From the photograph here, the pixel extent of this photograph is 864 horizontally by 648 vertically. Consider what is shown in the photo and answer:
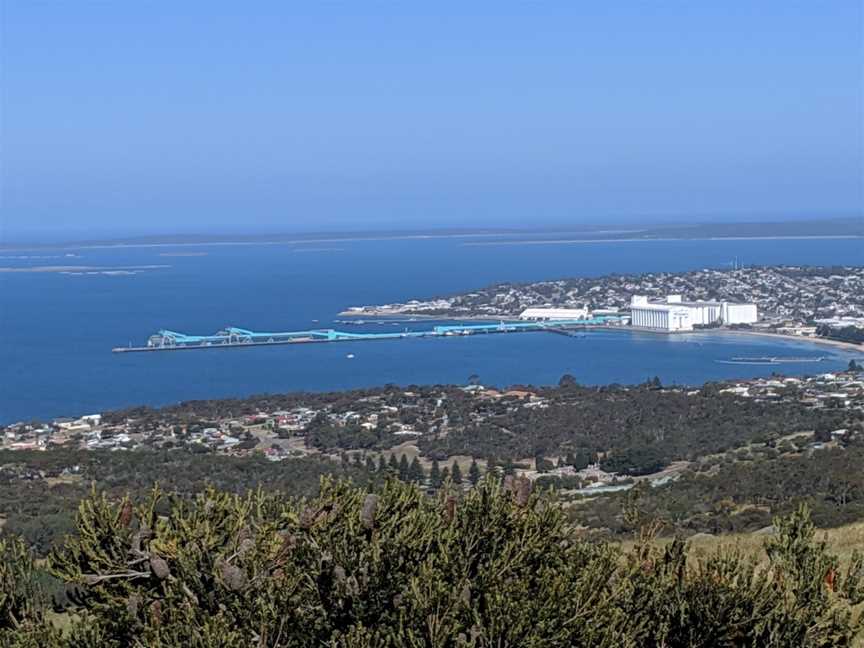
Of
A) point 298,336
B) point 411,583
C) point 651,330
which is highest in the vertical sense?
point 411,583

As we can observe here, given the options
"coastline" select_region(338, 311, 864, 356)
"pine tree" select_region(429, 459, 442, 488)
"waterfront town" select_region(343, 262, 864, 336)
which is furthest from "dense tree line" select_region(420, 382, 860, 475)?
"waterfront town" select_region(343, 262, 864, 336)

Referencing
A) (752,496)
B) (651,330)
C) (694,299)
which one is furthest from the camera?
(694,299)

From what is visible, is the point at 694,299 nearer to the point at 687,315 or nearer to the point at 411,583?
the point at 687,315

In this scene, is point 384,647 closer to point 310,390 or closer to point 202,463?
point 202,463

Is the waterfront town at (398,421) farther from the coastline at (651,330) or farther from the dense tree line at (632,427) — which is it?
the coastline at (651,330)

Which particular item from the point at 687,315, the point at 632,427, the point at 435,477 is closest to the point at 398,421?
the point at 632,427

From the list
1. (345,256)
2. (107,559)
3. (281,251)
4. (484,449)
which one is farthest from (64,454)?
(281,251)

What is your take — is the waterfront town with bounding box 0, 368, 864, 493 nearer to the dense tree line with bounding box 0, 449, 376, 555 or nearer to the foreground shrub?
the dense tree line with bounding box 0, 449, 376, 555

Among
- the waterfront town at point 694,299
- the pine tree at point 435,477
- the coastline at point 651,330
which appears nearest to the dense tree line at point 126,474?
the pine tree at point 435,477
